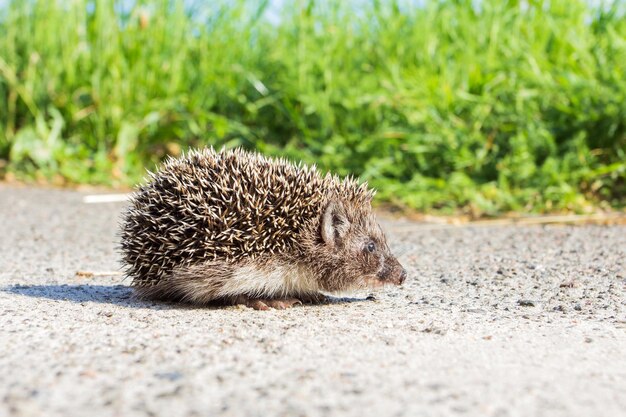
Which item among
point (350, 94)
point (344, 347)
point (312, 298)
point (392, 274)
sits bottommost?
point (344, 347)

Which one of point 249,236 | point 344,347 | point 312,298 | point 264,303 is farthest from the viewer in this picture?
point 312,298

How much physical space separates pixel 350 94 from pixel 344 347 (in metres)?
6.70

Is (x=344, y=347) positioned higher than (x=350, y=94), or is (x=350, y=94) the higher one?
(x=350, y=94)

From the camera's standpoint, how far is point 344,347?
3.67m

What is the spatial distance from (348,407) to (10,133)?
32.8 feet

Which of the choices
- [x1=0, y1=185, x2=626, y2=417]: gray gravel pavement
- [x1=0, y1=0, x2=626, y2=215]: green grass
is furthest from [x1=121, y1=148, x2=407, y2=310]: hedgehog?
[x1=0, y1=0, x2=626, y2=215]: green grass

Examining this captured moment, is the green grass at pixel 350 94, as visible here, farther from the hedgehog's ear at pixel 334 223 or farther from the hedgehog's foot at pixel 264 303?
the hedgehog's foot at pixel 264 303

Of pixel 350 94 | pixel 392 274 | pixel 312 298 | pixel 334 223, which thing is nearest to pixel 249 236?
pixel 334 223

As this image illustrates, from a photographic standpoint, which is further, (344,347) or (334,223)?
(334,223)

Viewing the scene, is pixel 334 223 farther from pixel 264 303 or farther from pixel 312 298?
pixel 264 303

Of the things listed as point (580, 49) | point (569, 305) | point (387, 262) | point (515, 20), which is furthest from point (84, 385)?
point (515, 20)

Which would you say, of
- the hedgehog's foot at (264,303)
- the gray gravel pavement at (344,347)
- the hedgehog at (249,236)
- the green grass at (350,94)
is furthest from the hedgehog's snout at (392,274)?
the green grass at (350,94)

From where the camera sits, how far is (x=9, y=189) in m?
10.6

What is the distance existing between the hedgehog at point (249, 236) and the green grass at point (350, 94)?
3.69 m
